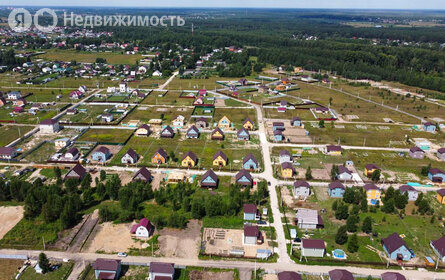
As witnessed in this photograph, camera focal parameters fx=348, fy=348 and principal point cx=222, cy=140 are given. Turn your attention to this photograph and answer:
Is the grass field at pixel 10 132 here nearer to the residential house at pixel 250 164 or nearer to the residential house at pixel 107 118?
the residential house at pixel 107 118

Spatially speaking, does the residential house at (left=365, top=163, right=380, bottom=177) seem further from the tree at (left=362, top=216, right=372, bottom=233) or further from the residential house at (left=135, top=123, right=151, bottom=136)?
the residential house at (left=135, top=123, right=151, bottom=136)

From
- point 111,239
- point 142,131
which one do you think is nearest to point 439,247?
point 111,239

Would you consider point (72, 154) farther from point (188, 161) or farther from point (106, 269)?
point (106, 269)

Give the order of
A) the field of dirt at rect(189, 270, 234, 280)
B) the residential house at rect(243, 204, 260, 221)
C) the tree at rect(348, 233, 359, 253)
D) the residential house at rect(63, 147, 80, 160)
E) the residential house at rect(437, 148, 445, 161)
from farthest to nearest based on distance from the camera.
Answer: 1. the residential house at rect(437, 148, 445, 161)
2. the residential house at rect(63, 147, 80, 160)
3. the residential house at rect(243, 204, 260, 221)
4. the tree at rect(348, 233, 359, 253)
5. the field of dirt at rect(189, 270, 234, 280)

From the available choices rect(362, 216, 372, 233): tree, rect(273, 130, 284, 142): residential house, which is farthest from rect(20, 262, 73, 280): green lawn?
rect(273, 130, 284, 142): residential house

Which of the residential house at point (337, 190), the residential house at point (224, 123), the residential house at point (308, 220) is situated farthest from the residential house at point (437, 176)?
the residential house at point (224, 123)

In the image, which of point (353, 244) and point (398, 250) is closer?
point (398, 250)
